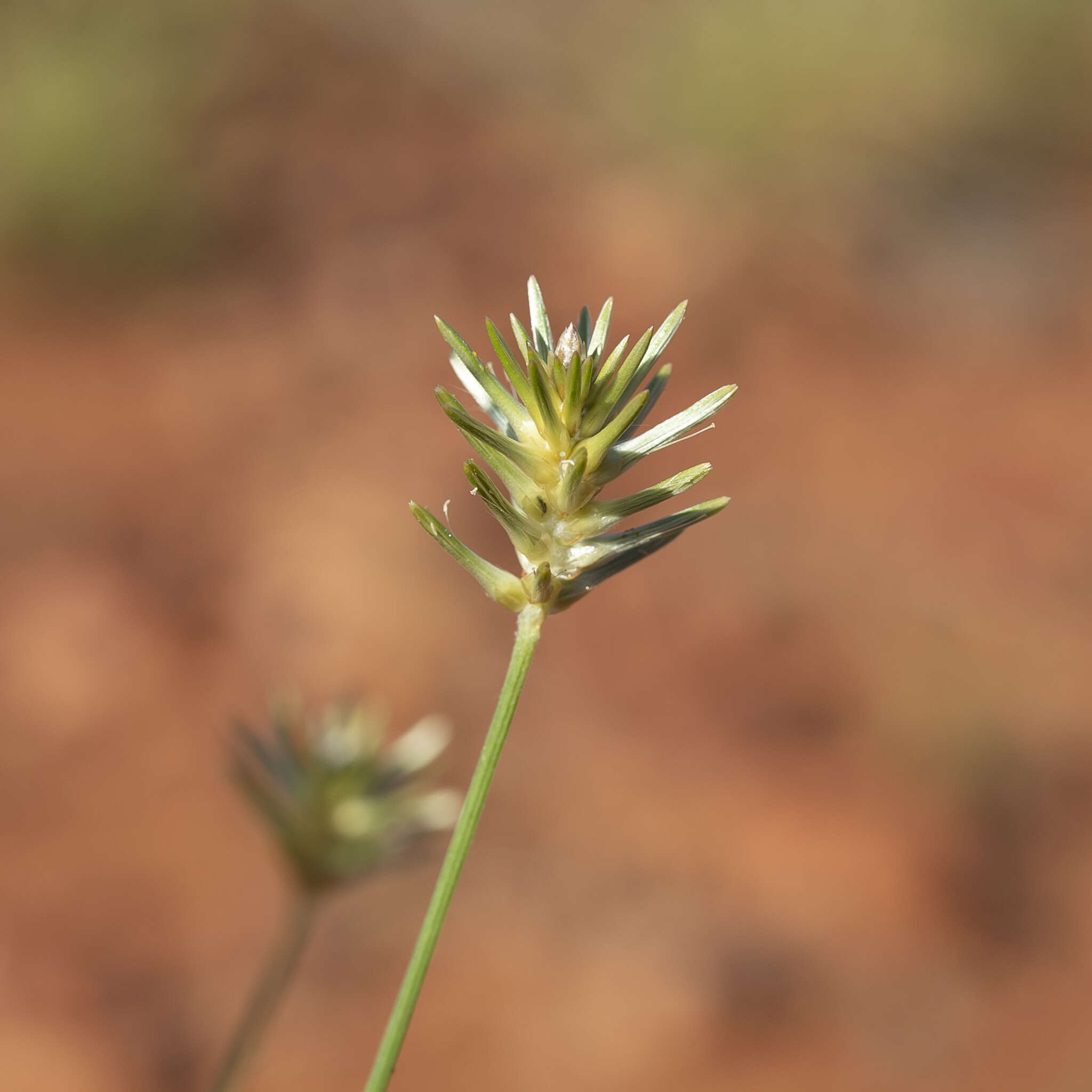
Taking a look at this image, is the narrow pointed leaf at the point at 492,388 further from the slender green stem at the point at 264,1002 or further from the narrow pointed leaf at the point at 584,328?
the slender green stem at the point at 264,1002

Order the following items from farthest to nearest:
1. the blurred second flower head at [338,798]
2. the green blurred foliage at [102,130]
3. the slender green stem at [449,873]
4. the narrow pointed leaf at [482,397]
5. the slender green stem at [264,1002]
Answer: the green blurred foliage at [102,130]
the blurred second flower head at [338,798]
the slender green stem at [264,1002]
the narrow pointed leaf at [482,397]
the slender green stem at [449,873]

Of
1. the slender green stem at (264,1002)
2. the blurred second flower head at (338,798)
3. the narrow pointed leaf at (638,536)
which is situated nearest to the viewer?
the narrow pointed leaf at (638,536)

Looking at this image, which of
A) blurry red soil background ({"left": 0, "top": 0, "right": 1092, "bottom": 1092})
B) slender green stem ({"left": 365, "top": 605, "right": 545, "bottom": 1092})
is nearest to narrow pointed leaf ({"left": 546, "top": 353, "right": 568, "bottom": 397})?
slender green stem ({"left": 365, "top": 605, "right": 545, "bottom": 1092})

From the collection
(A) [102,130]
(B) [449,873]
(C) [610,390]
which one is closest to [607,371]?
(C) [610,390]

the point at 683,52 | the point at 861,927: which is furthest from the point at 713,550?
the point at 683,52

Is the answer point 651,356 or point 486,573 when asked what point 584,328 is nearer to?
point 651,356

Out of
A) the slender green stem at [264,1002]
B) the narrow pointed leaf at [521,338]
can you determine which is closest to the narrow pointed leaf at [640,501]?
the narrow pointed leaf at [521,338]

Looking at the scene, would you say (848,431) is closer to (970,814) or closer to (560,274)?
(560,274)
